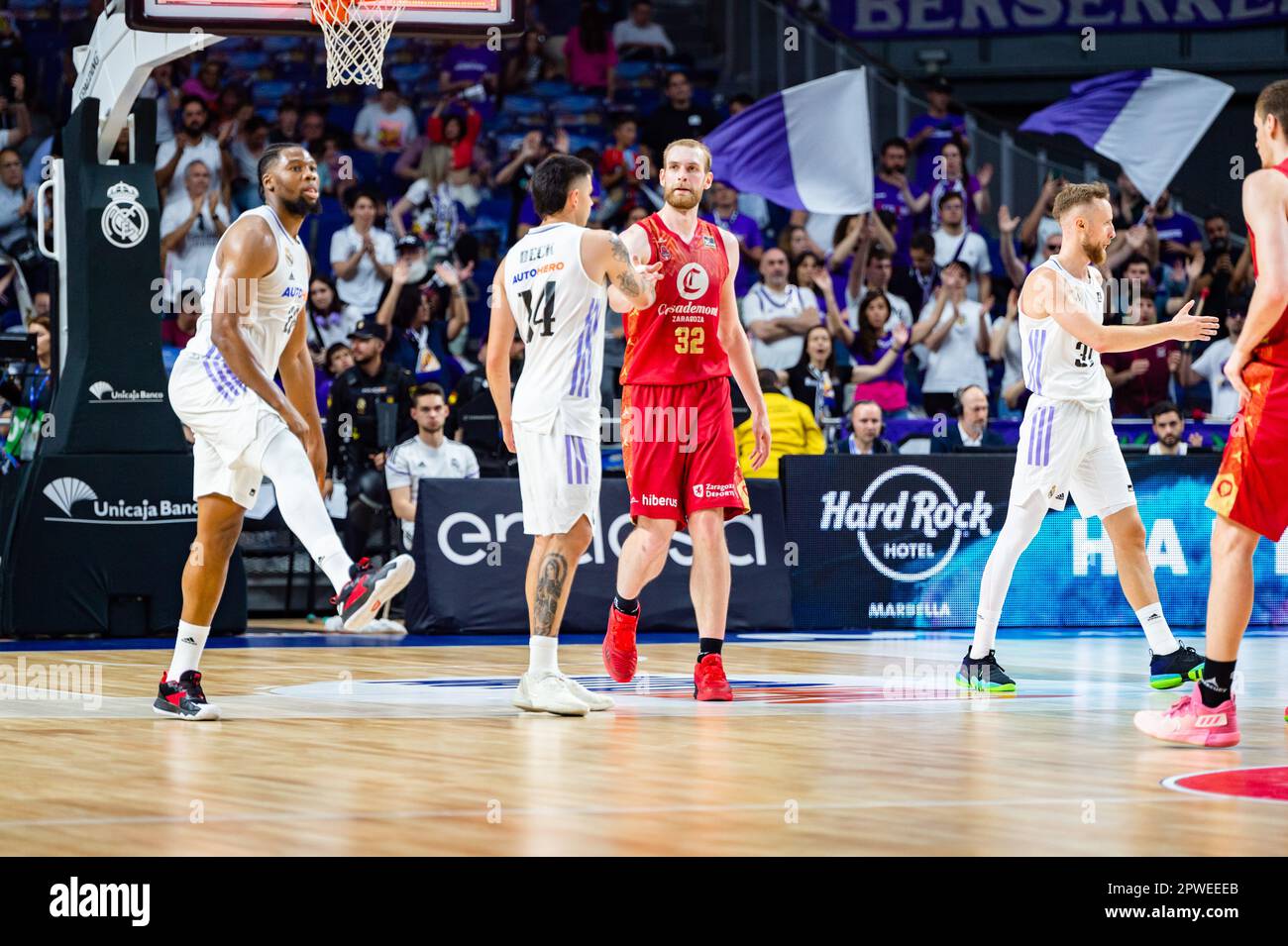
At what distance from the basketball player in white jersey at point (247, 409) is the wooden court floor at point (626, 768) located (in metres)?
0.51

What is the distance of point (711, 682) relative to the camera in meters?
7.63

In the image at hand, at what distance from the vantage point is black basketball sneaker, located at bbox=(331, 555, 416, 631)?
618 cm

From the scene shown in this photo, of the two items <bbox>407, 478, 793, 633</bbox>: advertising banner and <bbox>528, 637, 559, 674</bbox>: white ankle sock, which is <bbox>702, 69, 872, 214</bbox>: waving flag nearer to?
<bbox>407, 478, 793, 633</bbox>: advertising banner

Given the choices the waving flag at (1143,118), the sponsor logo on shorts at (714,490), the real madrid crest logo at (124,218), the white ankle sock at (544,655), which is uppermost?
the waving flag at (1143,118)

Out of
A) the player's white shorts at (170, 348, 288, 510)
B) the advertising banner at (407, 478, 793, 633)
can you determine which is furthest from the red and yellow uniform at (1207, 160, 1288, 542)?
the advertising banner at (407, 478, 793, 633)

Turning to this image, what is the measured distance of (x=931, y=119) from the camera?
1834 cm

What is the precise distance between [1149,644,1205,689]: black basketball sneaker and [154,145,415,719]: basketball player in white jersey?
12.5 ft

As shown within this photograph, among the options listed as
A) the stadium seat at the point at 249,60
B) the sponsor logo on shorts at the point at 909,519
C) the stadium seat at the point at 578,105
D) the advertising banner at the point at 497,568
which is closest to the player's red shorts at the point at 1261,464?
the advertising banner at the point at 497,568

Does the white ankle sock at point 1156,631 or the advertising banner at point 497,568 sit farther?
the advertising banner at point 497,568

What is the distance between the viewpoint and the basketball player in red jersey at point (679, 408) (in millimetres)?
7824

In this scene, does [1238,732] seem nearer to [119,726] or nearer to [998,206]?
[119,726]

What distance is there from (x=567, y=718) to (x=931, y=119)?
1272 cm

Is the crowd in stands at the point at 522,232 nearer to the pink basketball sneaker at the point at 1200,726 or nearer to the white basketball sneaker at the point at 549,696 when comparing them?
the white basketball sneaker at the point at 549,696

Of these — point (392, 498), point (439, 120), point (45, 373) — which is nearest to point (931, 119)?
point (439, 120)
